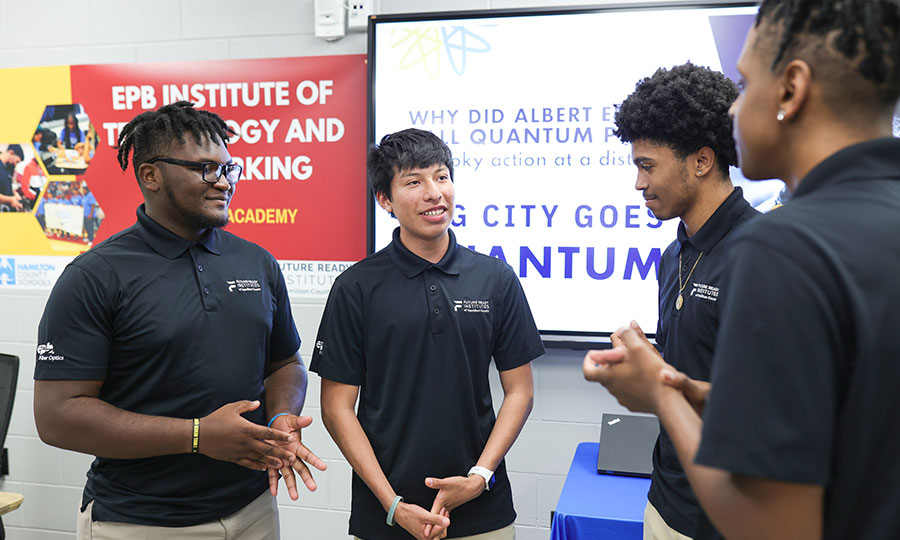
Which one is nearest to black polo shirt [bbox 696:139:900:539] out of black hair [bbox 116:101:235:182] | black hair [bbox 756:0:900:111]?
black hair [bbox 756:0:900:111]

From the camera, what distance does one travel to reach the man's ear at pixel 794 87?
0.73 metres

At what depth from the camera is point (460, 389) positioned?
5.52 ft

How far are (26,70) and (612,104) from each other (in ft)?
8.15

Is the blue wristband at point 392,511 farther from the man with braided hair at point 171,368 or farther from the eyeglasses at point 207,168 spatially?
the eyeglasses at point 207,168

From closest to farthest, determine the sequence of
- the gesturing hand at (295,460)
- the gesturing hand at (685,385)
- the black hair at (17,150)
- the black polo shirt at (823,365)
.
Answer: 1. the black polo shirt at (823,365)
2. the gesturing hand at (685,385)
3. the gesturing hand at (295,460)
4. the black hair at (17,150)

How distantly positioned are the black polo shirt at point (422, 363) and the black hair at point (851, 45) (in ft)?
3.58

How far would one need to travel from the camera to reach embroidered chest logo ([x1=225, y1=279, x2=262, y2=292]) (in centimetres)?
176

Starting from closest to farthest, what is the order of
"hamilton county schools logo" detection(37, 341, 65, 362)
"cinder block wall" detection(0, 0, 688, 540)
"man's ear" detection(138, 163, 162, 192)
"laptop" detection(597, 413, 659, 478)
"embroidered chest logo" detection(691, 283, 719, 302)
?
"embroidered chest logo" detection(691, 283, 719, 302), "hamilton county schools logo" detection(37, 341, 65, 362), "man's ear" detection(138, 163, 162, 192), "laptop" detection(597, 413, 659, 478), "cinder block wall" detection(0, 0, 688, 540)

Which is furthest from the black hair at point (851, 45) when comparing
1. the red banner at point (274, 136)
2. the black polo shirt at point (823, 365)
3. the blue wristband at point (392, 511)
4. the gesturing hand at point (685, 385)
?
the red banner at point (274, 136)

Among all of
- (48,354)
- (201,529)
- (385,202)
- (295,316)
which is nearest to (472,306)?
(385,202)

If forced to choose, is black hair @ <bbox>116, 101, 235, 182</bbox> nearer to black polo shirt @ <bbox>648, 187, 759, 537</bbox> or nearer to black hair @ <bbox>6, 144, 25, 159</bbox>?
black polo shirt @ <bbox>648, 187, 759, 537</bbox>

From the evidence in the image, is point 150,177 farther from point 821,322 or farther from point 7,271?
point 7,271

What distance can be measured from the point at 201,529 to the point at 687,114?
1.51 m

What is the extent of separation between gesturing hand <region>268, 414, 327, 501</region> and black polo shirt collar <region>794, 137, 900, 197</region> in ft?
4.14
